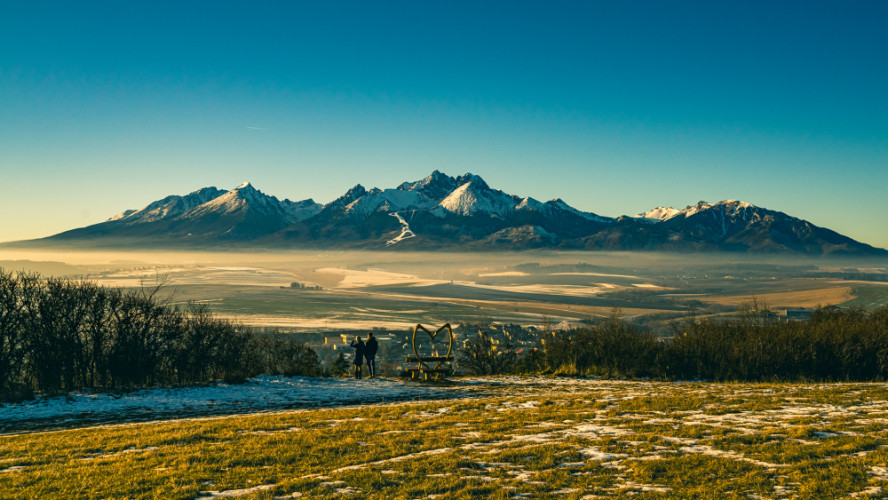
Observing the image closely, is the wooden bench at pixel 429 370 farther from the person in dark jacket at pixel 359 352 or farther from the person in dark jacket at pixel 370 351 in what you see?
the person in dark jacket at pixel 359 352

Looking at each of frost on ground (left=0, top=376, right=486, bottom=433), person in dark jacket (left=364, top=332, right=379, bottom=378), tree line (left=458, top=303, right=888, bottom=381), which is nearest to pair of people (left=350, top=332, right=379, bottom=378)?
person in dark jacket (left=364, top=332, right=379, bottom=378)

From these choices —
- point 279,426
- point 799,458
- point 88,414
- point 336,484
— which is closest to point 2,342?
point 88,414

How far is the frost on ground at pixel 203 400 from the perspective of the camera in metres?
19.0

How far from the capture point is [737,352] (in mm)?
28922

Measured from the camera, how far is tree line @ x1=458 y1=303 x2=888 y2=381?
27.7m

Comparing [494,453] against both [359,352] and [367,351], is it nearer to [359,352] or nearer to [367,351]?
[367,351]

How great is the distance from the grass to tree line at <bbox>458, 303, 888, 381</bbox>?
1128cm

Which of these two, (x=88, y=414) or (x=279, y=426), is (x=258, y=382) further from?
(x=279, y=426)

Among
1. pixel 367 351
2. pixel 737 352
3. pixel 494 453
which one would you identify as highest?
pixel 494 453

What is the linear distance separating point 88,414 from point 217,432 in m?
8.33

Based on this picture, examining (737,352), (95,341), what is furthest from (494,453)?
(95,341)

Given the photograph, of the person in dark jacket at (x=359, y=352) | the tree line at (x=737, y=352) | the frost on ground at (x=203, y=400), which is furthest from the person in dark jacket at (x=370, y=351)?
the tree line at (x=737, y=352)

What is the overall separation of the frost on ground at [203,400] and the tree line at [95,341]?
2.56m

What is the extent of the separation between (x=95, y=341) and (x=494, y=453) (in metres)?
27.1
